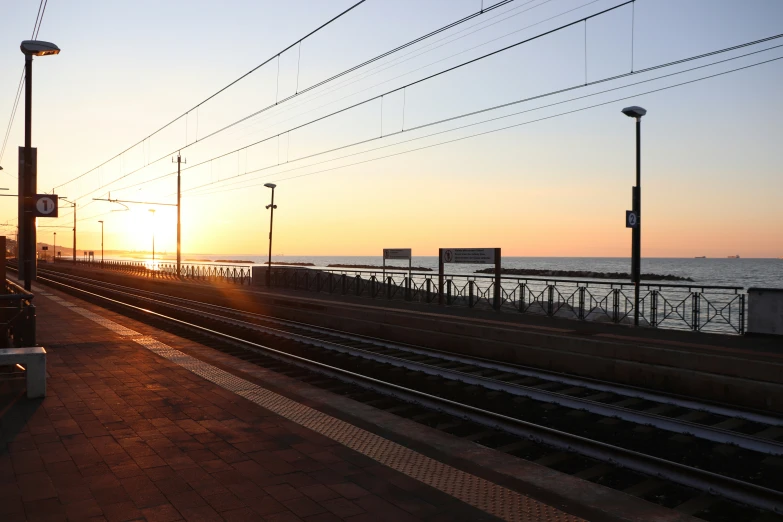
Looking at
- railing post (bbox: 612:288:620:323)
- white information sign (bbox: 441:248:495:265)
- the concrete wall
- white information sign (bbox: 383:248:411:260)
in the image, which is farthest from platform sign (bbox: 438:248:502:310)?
the concrete wall

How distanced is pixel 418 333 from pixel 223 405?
8.79 m

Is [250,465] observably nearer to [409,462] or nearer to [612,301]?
[409,462]

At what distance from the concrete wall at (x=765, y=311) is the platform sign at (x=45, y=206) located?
16.5 meters

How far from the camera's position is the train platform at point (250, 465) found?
491 cm

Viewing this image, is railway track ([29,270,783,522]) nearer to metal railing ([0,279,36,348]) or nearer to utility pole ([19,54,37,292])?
metal railing ([0,279,36,348])

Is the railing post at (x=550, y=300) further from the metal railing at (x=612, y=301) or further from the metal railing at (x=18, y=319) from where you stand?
the metal railing at (x=18, y=319)

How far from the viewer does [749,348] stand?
12.0 m

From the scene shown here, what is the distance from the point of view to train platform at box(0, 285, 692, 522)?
491 centimetres

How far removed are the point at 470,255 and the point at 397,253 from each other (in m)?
5.89

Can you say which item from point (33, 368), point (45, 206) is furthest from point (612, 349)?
point (45, 206)

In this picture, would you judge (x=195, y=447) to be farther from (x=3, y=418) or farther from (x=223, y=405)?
(x=3, y=418)

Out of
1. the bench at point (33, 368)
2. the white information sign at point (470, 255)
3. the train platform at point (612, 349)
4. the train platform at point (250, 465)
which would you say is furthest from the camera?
the white information sign at point (470, 255)

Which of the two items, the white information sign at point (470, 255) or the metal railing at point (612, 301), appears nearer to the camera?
the metal railing at point (612, 301)

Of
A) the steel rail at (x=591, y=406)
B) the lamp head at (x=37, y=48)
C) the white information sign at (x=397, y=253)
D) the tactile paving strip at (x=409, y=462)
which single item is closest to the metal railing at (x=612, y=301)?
the white information sign at (x=397, y=253)
